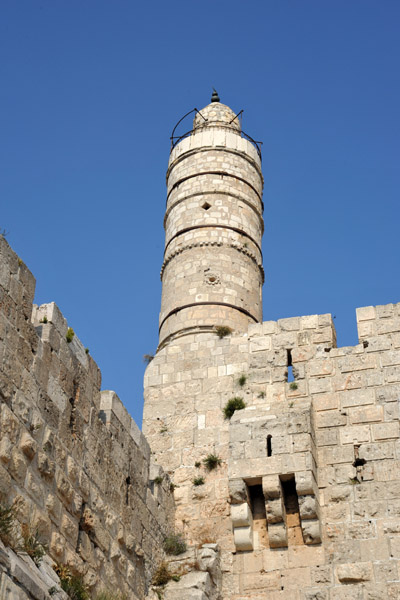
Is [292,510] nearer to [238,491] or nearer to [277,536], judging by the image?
[277,536]

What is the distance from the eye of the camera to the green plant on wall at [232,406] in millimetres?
9789

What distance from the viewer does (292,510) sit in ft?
29.4

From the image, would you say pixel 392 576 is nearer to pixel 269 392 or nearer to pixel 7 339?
pixel 269 392

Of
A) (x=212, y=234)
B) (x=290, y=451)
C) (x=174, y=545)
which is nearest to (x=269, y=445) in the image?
(x=290, y=451)

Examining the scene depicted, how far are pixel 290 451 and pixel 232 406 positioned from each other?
42.1 inches

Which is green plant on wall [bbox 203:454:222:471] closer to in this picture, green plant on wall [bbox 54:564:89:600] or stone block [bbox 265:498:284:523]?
stone block [bbox 265:498:284:523]

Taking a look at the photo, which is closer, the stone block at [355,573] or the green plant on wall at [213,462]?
the stone block at [355,573]

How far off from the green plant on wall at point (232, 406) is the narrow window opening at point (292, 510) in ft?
3.64

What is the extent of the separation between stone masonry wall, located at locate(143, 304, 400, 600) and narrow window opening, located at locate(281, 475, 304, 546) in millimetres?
11

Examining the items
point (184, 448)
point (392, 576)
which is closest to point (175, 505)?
point (184, 448)

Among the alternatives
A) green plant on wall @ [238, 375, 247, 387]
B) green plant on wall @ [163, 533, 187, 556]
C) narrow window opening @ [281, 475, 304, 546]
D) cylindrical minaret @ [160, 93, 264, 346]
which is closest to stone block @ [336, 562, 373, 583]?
narrow window opening @ [281, 475, 304, 546]

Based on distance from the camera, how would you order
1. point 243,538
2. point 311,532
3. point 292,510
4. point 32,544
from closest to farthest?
1. point 32,544
2. point 311,532
3. point 243,538
4. point 292,510

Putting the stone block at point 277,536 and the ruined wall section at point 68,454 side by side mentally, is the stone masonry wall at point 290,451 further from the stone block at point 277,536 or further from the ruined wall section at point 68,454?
the ruined wall section at point 68,454

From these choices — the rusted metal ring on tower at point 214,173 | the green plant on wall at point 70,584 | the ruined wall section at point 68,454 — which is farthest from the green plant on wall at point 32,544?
the rusted metal ring on tower at point 214,173
